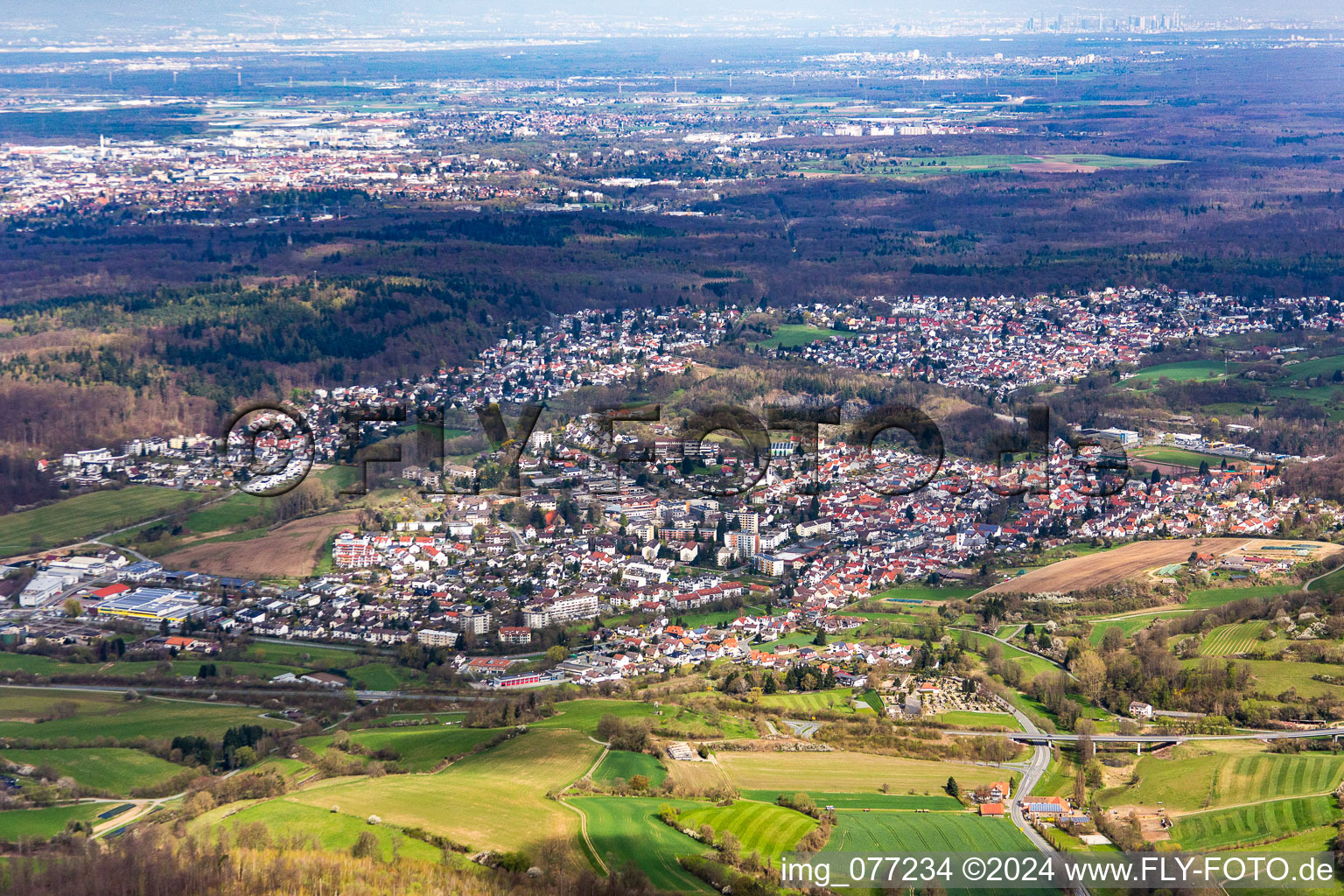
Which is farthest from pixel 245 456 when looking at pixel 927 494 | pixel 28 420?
pixel 927 494

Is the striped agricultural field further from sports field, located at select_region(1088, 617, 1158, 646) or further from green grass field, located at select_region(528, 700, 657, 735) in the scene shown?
green grass field, located at select_region(528, 700, 657, 735)

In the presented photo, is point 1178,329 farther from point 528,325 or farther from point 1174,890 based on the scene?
point 1174,890

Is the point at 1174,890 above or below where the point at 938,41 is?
below

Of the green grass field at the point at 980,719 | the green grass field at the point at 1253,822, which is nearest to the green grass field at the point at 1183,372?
the green grass field at the point at 980,719

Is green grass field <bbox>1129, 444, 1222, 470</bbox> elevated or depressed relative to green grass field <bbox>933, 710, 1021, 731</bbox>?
elevated

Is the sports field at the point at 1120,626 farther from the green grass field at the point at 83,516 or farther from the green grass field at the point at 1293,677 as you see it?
the green grass field at the point at 83,516

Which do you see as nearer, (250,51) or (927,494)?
(927,494)

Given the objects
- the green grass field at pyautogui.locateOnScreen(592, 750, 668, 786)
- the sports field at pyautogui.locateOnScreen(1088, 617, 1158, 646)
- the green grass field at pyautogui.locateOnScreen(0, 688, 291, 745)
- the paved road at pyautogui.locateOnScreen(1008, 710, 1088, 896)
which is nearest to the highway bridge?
A: the paved road at pyautogui.locateOnScreen(1008, 710, 1088, 896)

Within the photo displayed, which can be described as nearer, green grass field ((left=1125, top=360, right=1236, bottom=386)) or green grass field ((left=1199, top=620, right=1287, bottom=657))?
green grass field ((left=1199, top=620, right=1287, bottom=657))
